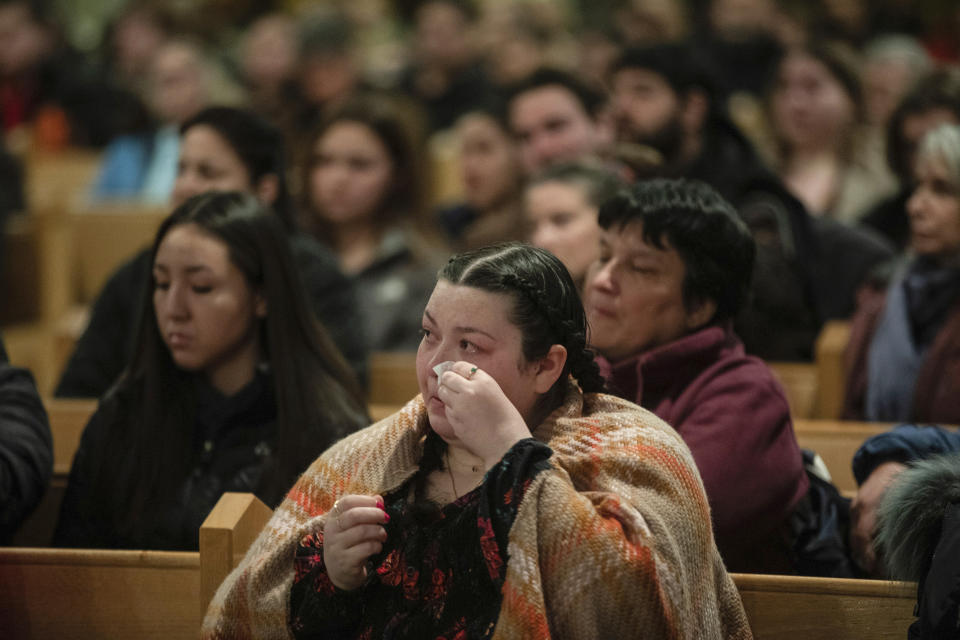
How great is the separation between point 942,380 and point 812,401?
0.39m

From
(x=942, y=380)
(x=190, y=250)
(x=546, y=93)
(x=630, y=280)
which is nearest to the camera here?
(x=630, y=280)

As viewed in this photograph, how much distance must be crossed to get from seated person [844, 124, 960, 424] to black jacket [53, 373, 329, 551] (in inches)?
56.7

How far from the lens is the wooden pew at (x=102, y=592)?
1.90 m

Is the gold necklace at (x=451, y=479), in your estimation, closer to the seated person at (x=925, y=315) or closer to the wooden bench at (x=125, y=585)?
the wooden bench at (x=125, y=585)

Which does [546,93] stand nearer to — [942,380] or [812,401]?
[812,401]

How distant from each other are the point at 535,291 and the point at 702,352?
1.80 feet

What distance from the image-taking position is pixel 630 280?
217 cm

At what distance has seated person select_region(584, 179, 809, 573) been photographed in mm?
1998

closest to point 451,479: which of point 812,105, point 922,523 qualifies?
point 922,523

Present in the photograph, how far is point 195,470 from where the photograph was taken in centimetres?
231

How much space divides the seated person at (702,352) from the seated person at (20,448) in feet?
3.24

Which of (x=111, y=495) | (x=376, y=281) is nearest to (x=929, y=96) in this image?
(x=376, y=281)

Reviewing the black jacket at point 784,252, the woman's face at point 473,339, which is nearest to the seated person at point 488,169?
the black jacket at point 784,252

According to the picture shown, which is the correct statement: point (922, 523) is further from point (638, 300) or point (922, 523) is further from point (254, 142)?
point (254, 142)
